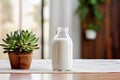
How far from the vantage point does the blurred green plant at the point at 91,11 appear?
4.41 m

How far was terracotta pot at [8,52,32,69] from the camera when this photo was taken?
63.6 inches

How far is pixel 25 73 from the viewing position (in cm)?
152

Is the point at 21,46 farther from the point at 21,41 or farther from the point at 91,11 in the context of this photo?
the point at 91,11

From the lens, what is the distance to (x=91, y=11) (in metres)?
4.52

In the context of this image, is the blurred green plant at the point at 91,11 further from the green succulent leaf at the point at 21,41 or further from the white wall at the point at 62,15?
the green succulent leaf at the point at 21,41

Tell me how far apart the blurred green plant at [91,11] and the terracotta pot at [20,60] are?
9.12ft

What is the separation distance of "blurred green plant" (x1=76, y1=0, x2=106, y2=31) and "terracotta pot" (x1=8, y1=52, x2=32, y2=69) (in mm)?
2781

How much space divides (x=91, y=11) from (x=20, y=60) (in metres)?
3.00

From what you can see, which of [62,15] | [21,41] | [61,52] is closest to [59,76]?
[61,52]

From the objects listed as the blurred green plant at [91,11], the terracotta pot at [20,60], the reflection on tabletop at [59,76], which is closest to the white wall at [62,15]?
the blurred green plant at [91,11]

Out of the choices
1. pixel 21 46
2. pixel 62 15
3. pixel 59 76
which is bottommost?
pixel 59 76

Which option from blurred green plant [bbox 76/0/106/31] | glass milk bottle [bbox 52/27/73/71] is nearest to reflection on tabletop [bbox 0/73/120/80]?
glass milk bottle [bbox 52/27/73/71]

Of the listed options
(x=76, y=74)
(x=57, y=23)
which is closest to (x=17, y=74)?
(x=76, y=74)

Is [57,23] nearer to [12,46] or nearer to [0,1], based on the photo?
[0,1]
